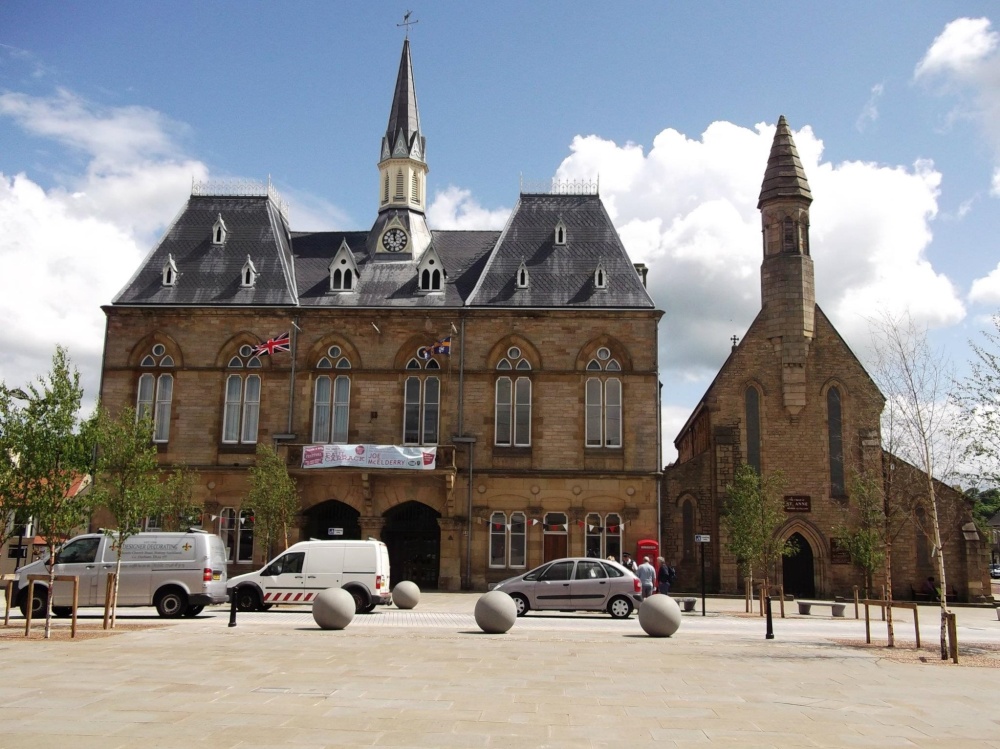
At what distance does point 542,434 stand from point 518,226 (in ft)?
31.7

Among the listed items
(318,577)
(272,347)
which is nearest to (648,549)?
(318,577)

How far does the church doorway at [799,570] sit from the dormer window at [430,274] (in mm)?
17577

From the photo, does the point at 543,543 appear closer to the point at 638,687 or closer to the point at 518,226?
the point at 518,226

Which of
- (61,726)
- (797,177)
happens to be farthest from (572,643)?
(797,177)

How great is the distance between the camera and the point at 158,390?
124ft

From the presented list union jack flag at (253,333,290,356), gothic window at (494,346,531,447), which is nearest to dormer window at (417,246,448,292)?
gothic window at (494,346,531,447)

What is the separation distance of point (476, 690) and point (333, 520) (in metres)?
25.7

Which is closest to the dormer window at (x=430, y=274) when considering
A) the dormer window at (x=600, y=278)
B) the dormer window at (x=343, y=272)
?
the dormer window at (x=343, y=272)

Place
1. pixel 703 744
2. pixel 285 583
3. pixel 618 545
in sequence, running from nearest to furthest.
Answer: pixel 703 744
pixel 285 583
pixel 618 545

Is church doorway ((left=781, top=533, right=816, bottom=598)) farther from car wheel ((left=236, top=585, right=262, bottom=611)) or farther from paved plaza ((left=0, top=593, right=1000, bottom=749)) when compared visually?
car wheel ((left=236, top=585, right=262, bottom=611))

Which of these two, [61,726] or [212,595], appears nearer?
[61,726]

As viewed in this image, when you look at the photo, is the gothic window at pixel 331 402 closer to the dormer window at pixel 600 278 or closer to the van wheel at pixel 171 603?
the dormer window at pixel 600 278

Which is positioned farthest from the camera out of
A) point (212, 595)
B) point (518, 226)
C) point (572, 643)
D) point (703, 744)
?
point (518, 226)

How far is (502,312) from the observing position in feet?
122
